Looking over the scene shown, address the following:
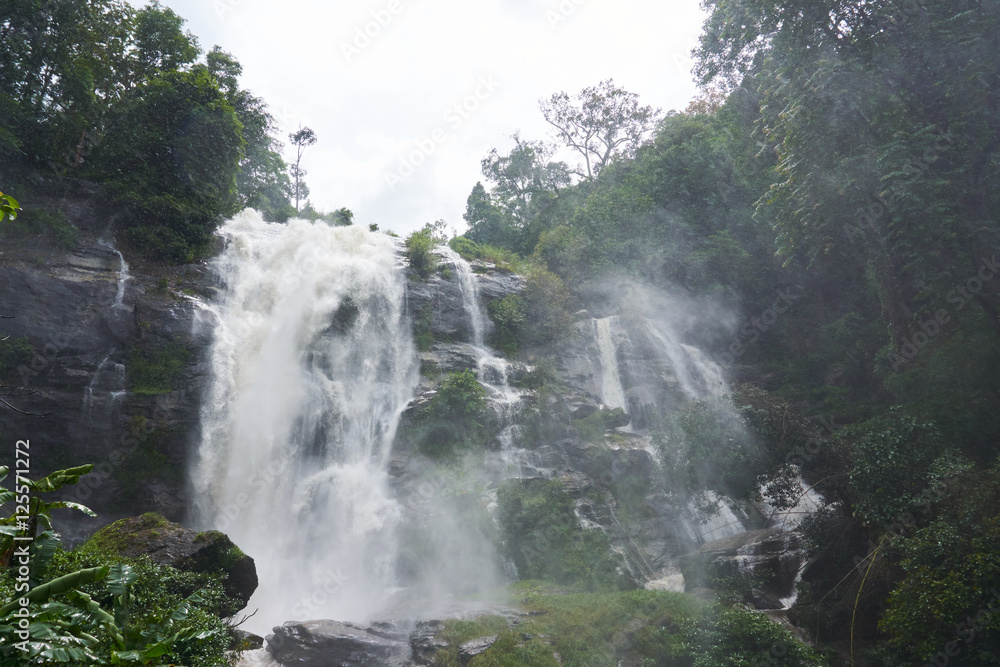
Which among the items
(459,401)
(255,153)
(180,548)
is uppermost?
(255,153)

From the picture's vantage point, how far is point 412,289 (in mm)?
21969

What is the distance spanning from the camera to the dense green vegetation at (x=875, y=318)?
9.38m

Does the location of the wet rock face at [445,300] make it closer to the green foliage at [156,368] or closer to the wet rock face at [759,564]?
the green foliage at [156,368]

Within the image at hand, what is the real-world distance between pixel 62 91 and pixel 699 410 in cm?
2343

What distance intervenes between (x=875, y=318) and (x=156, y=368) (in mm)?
24144

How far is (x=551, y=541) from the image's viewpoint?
14.8 meters

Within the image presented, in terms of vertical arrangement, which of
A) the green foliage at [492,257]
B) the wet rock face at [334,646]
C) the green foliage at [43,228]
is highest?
the green foliage at [492,257]

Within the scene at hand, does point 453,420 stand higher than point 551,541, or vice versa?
point 453,420

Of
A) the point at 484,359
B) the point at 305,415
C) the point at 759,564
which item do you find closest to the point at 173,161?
the point at 305,415

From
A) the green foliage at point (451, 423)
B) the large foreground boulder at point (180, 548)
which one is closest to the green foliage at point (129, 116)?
the green foliage at point (451, 423)

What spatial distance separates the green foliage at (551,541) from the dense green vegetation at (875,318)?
2.96 m

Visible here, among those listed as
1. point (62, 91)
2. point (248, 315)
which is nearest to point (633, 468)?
point (248, 315)

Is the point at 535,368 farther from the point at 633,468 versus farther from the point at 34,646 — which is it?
the point at 34,646

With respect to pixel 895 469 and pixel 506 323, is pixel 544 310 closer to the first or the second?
pixel 506 323
